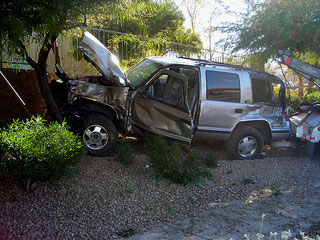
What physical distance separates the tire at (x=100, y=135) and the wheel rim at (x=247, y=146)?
119 inches

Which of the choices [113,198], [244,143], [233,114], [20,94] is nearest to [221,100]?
[233,114]

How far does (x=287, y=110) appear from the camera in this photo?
8.51 metres

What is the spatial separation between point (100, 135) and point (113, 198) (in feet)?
6.00

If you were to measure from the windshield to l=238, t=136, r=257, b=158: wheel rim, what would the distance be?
2.61m

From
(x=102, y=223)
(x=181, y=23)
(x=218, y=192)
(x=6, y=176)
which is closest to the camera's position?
(x=102, y=223)

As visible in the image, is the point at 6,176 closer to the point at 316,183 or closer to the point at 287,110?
the point at 316,183

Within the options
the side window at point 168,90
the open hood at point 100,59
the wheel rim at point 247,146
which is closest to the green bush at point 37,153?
the open hood at point 100,59

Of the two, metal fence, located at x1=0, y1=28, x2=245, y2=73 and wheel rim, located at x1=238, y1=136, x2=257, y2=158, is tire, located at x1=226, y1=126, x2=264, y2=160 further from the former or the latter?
metal fence, located at x1=0, y1=28, x2=245, y2=73

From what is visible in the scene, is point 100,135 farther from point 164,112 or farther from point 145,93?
point 164,112

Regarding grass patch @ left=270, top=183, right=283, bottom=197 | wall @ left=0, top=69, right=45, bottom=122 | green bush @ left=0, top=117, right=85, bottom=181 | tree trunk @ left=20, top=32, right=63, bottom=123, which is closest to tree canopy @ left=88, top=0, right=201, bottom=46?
wall @ left=0, top=69, right=45, bottom=122

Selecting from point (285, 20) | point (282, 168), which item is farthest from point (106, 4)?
point (285, 20)

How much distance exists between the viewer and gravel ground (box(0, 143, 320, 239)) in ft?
13.8

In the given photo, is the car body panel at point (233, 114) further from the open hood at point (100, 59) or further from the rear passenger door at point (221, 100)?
the open hood at point (100, 59)

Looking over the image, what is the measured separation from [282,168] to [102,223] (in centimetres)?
452
